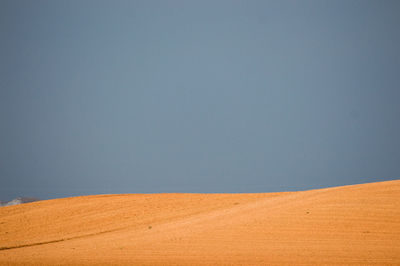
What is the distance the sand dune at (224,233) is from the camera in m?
13.6

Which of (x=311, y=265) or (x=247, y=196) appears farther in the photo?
(x=247, y=196)

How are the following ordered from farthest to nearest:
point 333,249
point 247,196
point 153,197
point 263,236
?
point 153,197, point 247,196, point 263,236, point 333,249

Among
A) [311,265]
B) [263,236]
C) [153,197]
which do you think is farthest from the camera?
[153,197]

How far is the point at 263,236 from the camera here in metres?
16.7

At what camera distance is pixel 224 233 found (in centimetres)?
1769

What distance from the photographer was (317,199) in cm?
2123

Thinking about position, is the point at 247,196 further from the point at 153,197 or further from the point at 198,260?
the point at 198,260

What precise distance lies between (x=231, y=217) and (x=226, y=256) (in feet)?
23.9

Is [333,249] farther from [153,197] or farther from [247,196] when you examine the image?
[153,197]

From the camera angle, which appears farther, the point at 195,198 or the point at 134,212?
the point at 195,198

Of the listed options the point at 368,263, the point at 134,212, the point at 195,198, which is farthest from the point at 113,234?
the point at 368,263

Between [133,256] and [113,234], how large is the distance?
7223 millimetres

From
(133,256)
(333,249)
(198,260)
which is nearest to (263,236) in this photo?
(333,249)

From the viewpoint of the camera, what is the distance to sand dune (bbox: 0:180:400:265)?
13.6 meters
